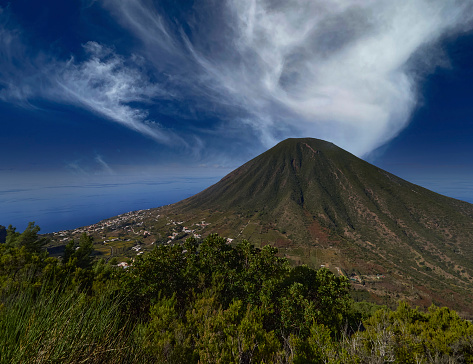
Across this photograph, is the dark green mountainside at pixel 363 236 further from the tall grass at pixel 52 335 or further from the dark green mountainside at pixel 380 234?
the tall grass at pixel 52 335

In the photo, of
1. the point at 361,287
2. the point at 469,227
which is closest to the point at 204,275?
the point at 361,287

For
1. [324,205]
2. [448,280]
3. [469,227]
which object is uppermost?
[324,205]

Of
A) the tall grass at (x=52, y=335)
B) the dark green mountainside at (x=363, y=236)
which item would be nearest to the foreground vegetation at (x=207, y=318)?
the tall grass at (x=52, y=335)

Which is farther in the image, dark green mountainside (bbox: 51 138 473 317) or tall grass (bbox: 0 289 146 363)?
dark green mountainside (bbox: 51 138 473 317)

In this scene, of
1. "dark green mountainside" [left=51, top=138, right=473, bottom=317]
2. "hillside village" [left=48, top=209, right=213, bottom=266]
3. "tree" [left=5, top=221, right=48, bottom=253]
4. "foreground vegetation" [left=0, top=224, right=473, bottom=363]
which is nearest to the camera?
"foreground vegetation" [left=0, top=224, right=473, bottom=363]

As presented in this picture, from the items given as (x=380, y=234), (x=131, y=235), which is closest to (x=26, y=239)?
(x=131, y=235)

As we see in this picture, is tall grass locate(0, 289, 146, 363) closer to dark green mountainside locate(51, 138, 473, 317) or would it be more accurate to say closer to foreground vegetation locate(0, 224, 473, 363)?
foreground vegetation locate(0, 224, 473, 363)

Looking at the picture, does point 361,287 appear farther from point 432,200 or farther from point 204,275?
point 432,200

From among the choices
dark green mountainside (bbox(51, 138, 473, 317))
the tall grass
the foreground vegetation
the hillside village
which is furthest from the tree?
dark green mountainside (bbox(51, 138, 473, 317))

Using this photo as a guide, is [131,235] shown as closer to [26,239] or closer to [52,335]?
[26,239]
